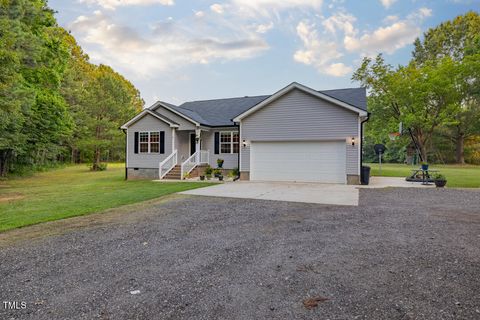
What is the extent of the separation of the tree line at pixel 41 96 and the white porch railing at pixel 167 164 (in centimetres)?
664

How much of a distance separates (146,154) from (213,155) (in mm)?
4087

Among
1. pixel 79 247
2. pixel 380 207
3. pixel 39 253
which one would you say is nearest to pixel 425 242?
pixel 380 207

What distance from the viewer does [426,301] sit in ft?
8.51

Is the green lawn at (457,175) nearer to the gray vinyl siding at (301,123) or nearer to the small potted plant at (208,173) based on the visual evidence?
the gray vinyl siding at (301,123)

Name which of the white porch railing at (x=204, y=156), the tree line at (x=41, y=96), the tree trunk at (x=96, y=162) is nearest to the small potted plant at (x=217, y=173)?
the white porch railing at (x=204, y=156)

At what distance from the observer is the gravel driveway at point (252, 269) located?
2529mm

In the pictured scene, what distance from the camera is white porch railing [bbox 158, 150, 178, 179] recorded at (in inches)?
624

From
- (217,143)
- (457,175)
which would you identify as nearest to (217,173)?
(217,143)

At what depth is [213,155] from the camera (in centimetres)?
1717

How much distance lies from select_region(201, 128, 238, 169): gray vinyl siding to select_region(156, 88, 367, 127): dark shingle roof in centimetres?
73

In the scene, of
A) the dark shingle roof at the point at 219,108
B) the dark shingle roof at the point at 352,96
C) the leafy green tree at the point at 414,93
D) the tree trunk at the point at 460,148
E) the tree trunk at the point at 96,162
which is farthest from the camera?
the tree trunk at the point at 460,148

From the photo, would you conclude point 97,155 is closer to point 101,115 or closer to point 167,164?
point 101,115

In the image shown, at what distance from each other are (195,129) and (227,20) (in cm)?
685

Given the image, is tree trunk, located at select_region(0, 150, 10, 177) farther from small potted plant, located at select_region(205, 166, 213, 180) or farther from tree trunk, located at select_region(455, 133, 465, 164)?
tree trunk, located at select_region(455, 133, 465, 164)
